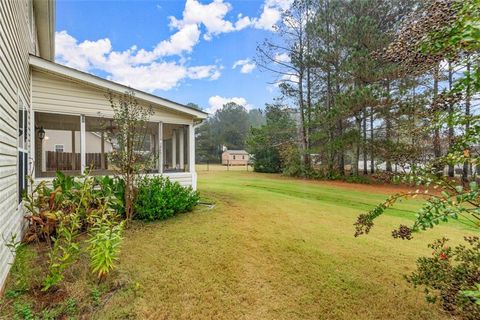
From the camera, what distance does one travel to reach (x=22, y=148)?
436cm

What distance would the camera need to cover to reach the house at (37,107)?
10.3 feet

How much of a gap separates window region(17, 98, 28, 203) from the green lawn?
1955 mm

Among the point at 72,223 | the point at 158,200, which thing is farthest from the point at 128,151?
the point at 72,223

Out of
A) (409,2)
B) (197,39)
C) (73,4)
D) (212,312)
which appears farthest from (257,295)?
(409,2)

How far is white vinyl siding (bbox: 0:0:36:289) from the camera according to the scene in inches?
114

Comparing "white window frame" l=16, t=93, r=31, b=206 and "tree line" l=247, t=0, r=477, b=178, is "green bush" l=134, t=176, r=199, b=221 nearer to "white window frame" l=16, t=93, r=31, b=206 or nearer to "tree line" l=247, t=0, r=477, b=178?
"white window frame" l=16, t=93, r=31, b=206

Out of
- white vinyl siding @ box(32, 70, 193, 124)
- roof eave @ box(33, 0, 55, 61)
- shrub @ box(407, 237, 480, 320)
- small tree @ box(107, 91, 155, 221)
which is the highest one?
roof eave @ box(33, 0, 55, 61)

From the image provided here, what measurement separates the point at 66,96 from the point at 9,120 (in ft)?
9.33

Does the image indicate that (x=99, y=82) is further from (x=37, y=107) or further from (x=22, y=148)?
(x=22, y=148)

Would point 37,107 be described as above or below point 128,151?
above

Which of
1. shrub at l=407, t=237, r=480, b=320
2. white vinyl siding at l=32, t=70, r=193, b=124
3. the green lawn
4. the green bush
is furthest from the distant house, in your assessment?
shrub at l=407, t=237, r=480, b=320

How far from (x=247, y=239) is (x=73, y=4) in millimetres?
9499

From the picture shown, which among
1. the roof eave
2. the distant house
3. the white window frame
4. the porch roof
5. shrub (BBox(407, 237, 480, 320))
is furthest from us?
the distant house

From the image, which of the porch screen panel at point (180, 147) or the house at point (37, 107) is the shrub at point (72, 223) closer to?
the house at point (37, 107)
